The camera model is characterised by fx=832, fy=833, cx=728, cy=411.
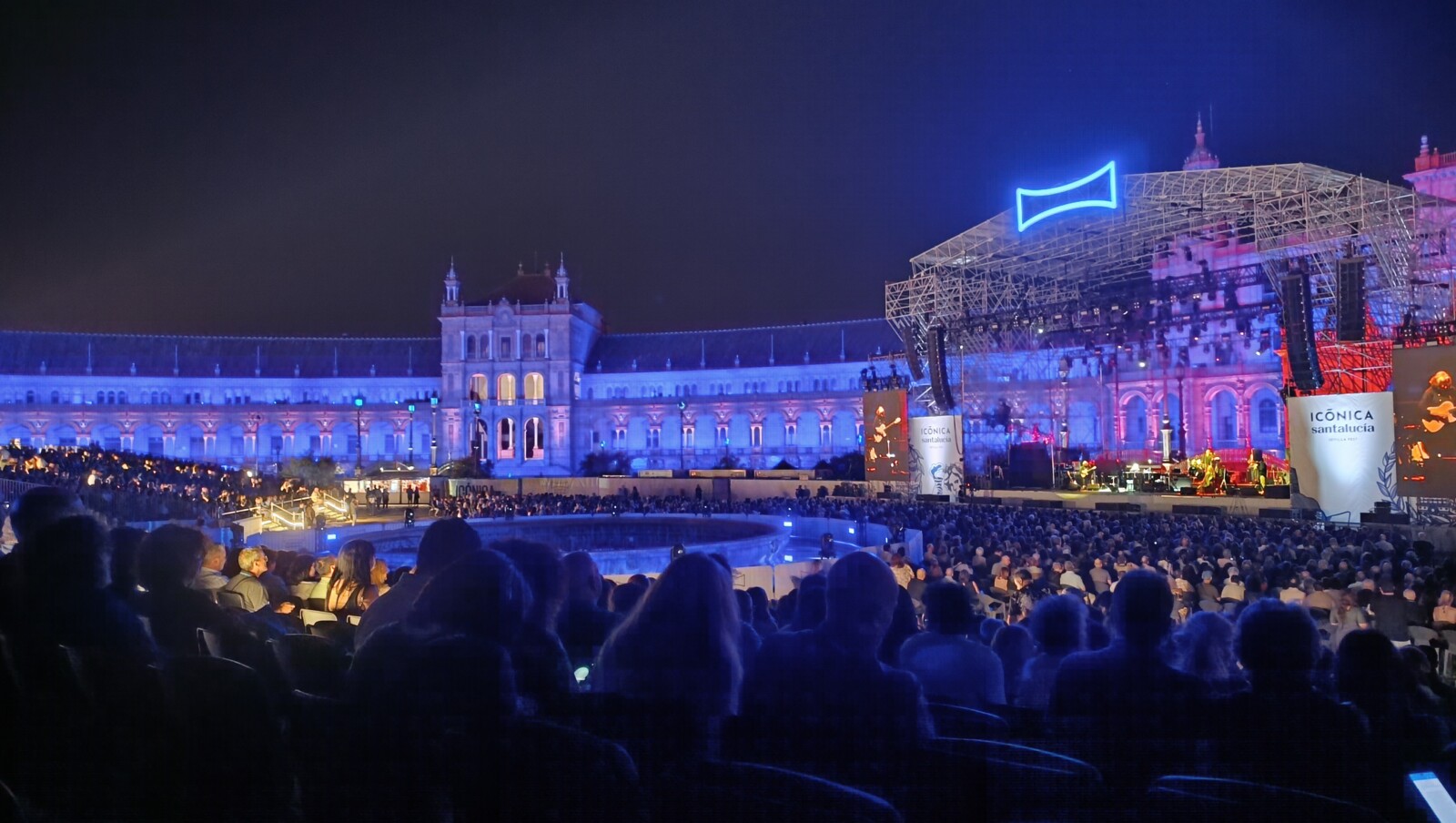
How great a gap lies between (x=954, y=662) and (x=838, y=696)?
3.43ft

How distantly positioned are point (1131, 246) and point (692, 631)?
Answer: 98.7ft

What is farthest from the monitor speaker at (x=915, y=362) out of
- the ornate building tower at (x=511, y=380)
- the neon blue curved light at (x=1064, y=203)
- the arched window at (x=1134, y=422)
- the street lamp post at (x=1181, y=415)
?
the ornate building tower at (x=511, y=380)

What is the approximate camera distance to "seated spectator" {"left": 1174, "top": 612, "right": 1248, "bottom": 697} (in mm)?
4219

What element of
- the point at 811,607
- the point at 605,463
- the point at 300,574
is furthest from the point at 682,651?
the point at 605,463

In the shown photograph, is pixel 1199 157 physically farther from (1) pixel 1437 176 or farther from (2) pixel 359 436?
(2) pixel 359 436

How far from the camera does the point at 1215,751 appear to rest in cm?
345

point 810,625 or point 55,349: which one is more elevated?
point 55,349

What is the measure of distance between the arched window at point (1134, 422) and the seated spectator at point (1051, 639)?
46.5 meters

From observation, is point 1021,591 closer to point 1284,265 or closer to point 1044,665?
point 1044,665

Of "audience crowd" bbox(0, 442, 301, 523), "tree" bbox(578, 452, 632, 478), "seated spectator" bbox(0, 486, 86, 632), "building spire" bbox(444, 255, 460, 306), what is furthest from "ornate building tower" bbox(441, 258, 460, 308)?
"seated spectator" bbox(0, 486, 86, 632)

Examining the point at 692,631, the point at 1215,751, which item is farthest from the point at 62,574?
the point at 1215,751

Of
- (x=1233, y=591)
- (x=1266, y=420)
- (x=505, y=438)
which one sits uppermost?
(x=505, y=438)

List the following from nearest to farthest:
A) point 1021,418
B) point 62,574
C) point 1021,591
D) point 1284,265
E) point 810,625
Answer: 1. point 62,574
2. point 810,625
3. point 1021,591
4. point 1284,265
5. point 1021,418

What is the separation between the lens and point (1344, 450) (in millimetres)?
20438
